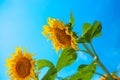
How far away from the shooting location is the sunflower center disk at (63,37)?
2.48 meters

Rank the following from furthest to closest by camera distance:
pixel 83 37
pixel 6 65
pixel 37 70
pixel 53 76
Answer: pixel 6 65
pixel 37 70
pixel 83 37
pixel 53 76

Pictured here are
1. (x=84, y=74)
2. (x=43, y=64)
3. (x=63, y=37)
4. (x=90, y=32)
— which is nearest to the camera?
(x=84, y=74)

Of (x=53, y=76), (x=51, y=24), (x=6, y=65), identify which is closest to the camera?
(x=53, y=76)

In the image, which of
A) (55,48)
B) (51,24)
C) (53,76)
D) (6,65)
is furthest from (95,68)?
(6,65)

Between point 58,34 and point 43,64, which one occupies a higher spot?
point 58,34

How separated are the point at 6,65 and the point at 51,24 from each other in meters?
0.77

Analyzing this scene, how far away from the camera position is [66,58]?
2072mm

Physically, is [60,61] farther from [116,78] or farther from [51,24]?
[51,24]

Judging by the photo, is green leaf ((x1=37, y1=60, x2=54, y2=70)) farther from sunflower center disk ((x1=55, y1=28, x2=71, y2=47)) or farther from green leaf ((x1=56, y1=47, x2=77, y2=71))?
sunflower center disk ((x1=55, y1=28, x2=71, y2=47))

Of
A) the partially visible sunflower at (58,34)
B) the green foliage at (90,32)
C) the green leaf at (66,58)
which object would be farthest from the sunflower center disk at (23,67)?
the green foliage at (90,32)

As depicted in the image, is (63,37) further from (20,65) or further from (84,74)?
(84,74)

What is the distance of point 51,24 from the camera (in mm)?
2670

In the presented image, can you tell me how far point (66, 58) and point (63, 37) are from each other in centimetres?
52

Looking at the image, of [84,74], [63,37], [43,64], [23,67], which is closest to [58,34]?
[63,37]
